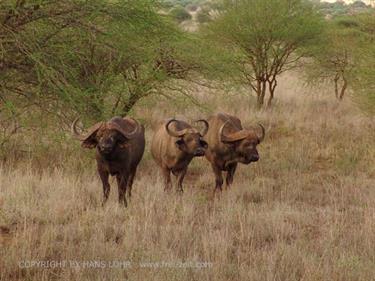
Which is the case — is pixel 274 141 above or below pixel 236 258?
below

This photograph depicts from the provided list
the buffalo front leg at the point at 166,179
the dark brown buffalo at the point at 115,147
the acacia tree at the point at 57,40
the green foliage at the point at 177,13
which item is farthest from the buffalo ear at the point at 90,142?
the green foliage at the point at 177,13

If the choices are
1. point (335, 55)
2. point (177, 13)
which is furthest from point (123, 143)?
point (335, 55)

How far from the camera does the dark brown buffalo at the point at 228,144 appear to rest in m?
8.75

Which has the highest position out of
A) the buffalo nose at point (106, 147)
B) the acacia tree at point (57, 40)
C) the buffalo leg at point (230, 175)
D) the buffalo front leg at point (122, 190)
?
the acacia tree at point (57, 40)

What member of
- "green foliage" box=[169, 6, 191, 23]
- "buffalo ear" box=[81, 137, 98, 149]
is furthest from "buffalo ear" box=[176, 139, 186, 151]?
"green foliage" box=[169, 6, 191, 23]

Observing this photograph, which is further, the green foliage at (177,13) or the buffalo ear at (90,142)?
the green foliage at (177,13)

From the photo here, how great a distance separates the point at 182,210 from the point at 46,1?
147 inches

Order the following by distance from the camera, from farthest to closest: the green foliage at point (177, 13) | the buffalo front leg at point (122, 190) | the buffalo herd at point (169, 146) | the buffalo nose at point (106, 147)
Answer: the green foliage at point (177, 13)
the buffalo front leg at point (122, 190)
the buffalo herd at point (169, 146)
the buffalo nose at point (106, 147)

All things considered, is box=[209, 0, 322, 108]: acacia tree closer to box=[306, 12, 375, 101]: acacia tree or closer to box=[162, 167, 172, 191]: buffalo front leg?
box=[306, 12, 375, 101]: acacia tree

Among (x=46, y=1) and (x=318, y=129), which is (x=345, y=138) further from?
(x=46, y=1)

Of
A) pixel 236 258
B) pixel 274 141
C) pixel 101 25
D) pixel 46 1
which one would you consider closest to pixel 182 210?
pixel 236 258

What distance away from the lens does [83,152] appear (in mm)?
10383

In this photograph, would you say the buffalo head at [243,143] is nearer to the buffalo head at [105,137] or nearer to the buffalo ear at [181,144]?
the buffalo ear at [181,144]

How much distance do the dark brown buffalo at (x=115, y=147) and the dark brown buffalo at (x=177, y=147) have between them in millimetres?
790
